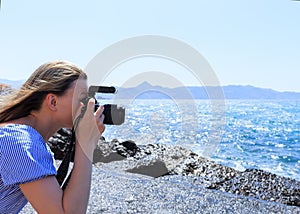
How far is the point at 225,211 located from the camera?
A: 226 cm

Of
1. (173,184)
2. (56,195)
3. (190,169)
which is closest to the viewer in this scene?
(56,195)

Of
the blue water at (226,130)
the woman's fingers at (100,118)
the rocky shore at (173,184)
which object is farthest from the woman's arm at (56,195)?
the rocky shore at (173,184)

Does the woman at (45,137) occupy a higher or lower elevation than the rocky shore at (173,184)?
higher

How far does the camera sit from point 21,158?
61cm

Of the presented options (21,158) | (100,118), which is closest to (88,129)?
(100,118)

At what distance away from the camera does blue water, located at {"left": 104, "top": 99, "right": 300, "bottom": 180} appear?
1.15m

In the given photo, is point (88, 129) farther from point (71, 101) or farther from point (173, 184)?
point (173, 184)

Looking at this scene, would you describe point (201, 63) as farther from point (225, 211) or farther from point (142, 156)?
point (142, 156)

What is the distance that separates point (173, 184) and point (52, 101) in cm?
218

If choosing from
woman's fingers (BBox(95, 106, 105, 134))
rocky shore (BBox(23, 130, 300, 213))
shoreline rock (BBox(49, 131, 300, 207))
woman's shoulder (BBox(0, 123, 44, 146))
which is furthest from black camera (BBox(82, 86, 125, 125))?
shoreline rock (BBox(49, 131, 300, 207))

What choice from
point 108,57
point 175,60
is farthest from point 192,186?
point 108,57

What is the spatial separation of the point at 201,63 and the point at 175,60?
126mm

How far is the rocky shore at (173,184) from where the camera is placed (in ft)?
7.57

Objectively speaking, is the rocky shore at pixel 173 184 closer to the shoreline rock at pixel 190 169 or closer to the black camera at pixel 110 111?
the shoreline rock at pixel 190 169
